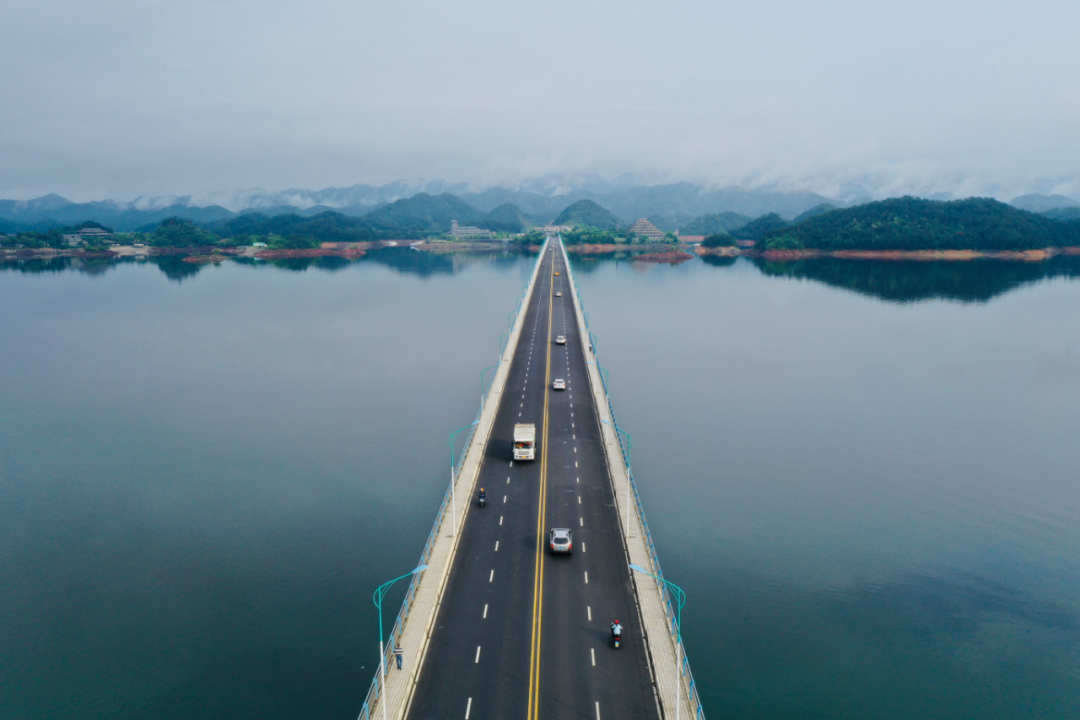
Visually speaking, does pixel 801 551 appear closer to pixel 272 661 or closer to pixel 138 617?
pixel 272 661

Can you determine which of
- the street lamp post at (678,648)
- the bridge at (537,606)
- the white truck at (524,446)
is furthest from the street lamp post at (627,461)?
the white truck at (524,446)

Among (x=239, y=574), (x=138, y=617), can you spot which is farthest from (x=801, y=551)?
(x=138, y=617)

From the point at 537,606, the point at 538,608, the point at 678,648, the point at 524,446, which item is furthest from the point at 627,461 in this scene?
the point at 678,648

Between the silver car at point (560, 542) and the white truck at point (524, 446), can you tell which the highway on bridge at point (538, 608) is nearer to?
the silver car at point (560, 542)

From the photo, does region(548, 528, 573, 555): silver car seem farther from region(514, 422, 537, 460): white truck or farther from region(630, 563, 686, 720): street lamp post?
region(514, 422, 537, 460): white truck

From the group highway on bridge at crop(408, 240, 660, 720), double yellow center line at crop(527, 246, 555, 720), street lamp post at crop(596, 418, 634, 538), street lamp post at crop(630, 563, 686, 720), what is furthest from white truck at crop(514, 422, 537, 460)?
street lamp post at crop(630, 563, 686, 720)

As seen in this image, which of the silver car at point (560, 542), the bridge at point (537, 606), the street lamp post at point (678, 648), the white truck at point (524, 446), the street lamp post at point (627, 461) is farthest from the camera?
the white truck at point (524, 446)
